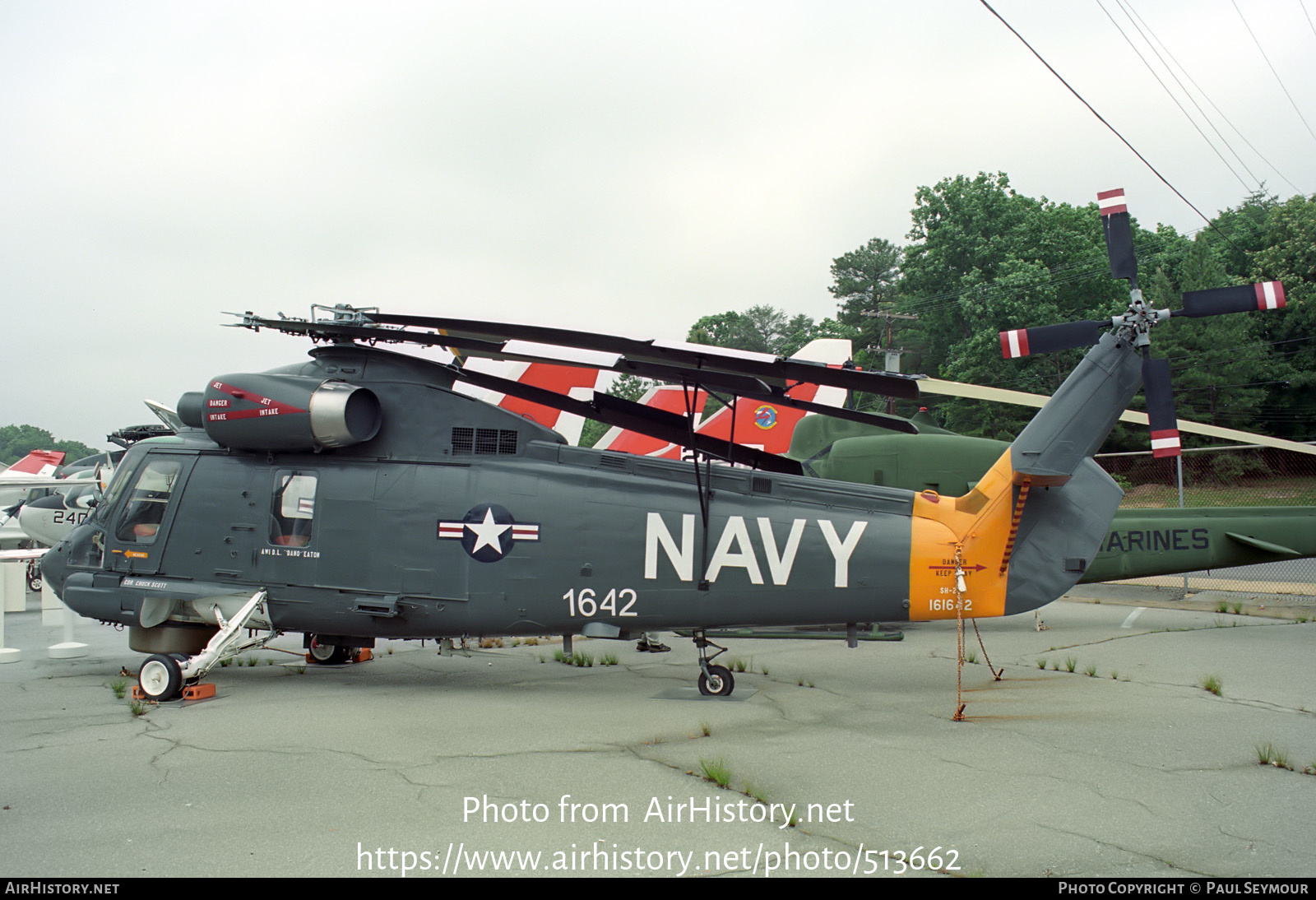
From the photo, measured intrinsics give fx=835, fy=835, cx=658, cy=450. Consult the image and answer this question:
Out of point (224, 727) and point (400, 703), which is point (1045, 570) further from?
point (224, 727)

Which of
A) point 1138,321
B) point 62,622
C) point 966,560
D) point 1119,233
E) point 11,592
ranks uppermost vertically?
point 1119,233

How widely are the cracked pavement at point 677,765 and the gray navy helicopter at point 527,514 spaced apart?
81 cm

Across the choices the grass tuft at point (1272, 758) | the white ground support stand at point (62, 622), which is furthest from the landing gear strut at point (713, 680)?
the white ground support stand at point (62, 622)

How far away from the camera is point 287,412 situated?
26.2 feet

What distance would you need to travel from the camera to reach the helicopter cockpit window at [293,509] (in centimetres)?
816

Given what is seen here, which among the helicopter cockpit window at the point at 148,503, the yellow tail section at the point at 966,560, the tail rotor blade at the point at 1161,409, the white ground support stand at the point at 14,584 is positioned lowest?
the white ground support stand at the point at 14,584

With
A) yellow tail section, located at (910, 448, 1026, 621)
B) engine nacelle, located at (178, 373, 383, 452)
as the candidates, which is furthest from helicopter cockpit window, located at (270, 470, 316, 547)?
yellow tail section, located at (910, 448, 1026, 621)

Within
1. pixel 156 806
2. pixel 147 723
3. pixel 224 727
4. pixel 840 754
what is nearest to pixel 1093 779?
pixel 840 754

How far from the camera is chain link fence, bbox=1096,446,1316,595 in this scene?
17.3 m

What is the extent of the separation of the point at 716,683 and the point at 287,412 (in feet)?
15.7

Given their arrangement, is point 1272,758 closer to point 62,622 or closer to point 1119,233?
point 1119,233

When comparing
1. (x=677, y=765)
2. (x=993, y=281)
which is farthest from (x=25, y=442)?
(x=677, y=765)

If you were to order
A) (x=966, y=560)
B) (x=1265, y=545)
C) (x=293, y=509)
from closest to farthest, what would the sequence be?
(x=966, y=560) → (x=293, y=509) → (x=1265, y=545)

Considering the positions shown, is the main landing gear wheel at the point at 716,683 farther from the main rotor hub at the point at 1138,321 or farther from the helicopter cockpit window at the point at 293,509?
the main rotor hub at the point at 1138,321
